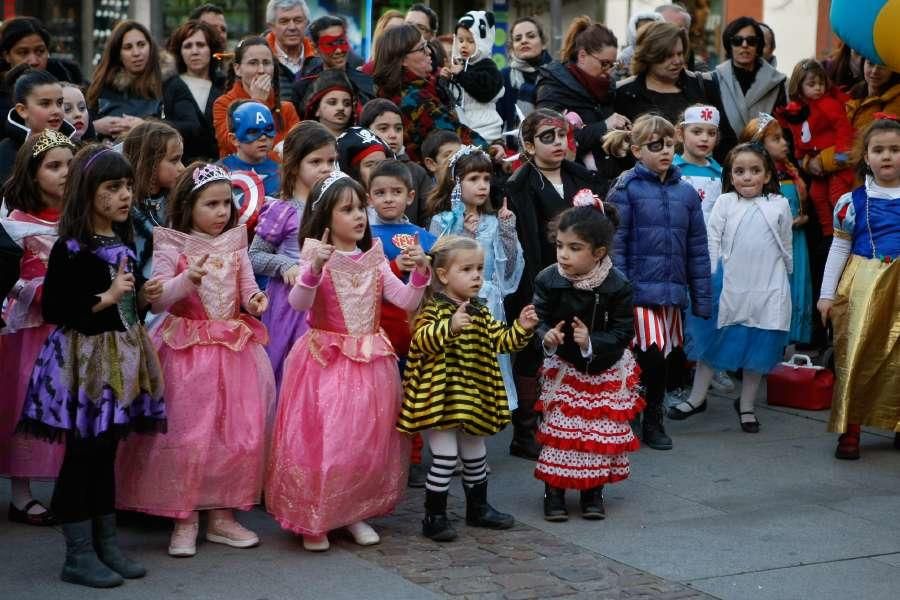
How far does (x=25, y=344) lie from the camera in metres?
6.36

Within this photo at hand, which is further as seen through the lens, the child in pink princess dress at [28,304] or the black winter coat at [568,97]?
the black winter coat at [568,97]

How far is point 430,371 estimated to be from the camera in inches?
244

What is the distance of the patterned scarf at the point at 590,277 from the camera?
6609 mm

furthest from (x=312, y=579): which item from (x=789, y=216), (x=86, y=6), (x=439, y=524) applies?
(x=86, y=6)

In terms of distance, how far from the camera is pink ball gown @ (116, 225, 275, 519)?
596 centimetres

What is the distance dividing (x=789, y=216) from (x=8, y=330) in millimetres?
4715

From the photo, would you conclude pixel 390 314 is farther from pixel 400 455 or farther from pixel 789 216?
pixel 789 216

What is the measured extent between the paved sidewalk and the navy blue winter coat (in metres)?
0.99

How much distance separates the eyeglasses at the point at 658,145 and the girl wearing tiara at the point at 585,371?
4.52ft

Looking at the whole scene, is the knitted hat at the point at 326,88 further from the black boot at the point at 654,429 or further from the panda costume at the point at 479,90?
the black boot at the point at 654,429

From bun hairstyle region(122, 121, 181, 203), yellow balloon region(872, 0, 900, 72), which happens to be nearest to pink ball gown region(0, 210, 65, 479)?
bun hairstyle region(122, 121, 181, 203)

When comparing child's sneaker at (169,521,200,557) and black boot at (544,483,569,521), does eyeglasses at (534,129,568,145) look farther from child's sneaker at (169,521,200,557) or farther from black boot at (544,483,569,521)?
child's sneaker at (169,521,200,557)

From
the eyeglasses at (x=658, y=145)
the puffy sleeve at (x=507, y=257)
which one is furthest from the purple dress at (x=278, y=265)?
the eyeglasses at (x=658, y=145)

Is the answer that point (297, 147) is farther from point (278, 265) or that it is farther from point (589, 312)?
point (589, 312)
